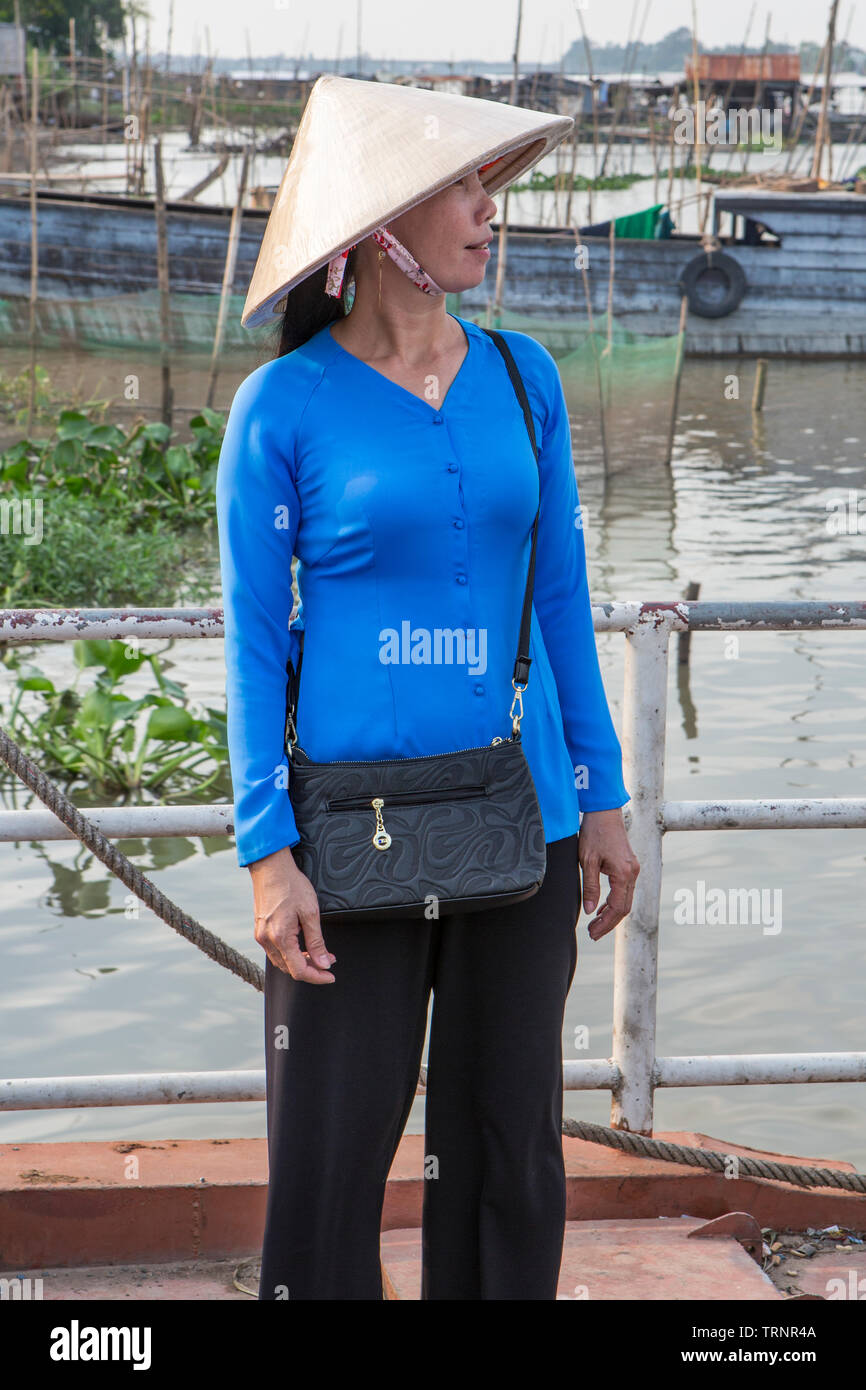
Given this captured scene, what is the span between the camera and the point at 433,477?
1414 millimetres

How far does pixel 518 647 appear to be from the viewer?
1.52 m

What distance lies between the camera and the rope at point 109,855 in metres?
1.92

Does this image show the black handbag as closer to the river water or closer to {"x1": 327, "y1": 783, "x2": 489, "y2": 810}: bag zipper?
{"x1": 327, "y1": 783, "x2": 489, "y2": 810}: bag zipper

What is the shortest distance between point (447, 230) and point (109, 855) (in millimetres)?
968

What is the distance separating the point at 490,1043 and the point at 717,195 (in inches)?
652

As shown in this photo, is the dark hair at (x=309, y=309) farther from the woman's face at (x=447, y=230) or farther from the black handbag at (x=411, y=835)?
the black handbag at (x=411, y=835)

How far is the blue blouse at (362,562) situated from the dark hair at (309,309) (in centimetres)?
3

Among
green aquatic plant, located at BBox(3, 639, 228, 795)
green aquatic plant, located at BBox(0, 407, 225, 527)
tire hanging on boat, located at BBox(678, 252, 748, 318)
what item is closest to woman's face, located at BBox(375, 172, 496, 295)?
green aquatic plant, located at BBox(3, 639, 228, 795)

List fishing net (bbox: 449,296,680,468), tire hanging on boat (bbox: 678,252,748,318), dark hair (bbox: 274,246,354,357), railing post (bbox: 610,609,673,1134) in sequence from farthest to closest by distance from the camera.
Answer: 1. tire hanging on boat (bbox: 678,252,748,318)
2. fishing net (bbox: 449,296,680,468)
3. railing post (bbox: 610,609,673,1134)
4. dark hair (bbox: 274,246,354,357)

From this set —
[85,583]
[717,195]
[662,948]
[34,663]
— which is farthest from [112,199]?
[662,948]

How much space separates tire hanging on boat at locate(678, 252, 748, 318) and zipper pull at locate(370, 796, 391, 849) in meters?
15.9

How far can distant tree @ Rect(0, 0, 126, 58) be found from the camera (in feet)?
126

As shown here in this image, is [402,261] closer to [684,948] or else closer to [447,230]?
[447,230]

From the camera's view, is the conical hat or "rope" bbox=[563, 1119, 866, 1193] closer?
the conical hat
